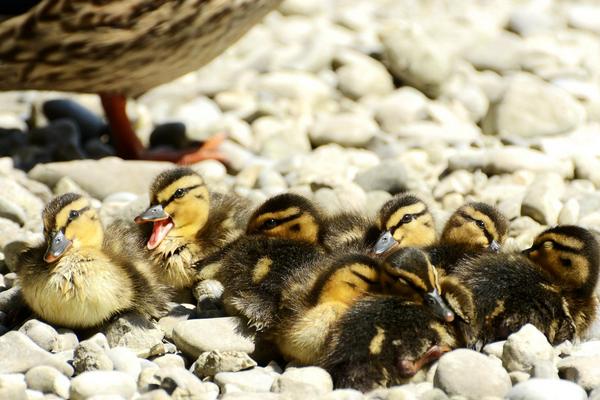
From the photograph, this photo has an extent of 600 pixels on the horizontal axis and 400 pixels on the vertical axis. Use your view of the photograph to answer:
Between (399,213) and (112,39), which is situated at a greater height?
(112,39)

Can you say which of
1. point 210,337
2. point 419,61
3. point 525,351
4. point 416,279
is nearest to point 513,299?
Result: point 525,351

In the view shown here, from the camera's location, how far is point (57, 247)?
12.9ft

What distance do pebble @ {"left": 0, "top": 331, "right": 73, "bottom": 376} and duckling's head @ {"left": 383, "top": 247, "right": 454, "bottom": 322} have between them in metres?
1.06

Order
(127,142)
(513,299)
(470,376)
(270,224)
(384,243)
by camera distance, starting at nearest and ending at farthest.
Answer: (470,376), (513,299), (384,243), (270,224), (127,142)

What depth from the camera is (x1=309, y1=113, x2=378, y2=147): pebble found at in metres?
6.35

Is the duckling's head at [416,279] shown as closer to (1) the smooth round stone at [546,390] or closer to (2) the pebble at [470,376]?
(2) the pebble at [470,376]

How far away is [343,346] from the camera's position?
3539 millimetres

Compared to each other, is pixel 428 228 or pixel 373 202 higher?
pixel 428 228

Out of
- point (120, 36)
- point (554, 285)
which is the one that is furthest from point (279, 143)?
point (554, 285)

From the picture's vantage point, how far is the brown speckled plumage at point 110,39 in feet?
18.4

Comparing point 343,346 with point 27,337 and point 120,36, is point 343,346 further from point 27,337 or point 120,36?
point 120,36

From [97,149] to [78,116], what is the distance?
1.55 feet

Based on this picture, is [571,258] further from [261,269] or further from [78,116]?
[78,116]

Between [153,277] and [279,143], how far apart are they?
7.35 ft
